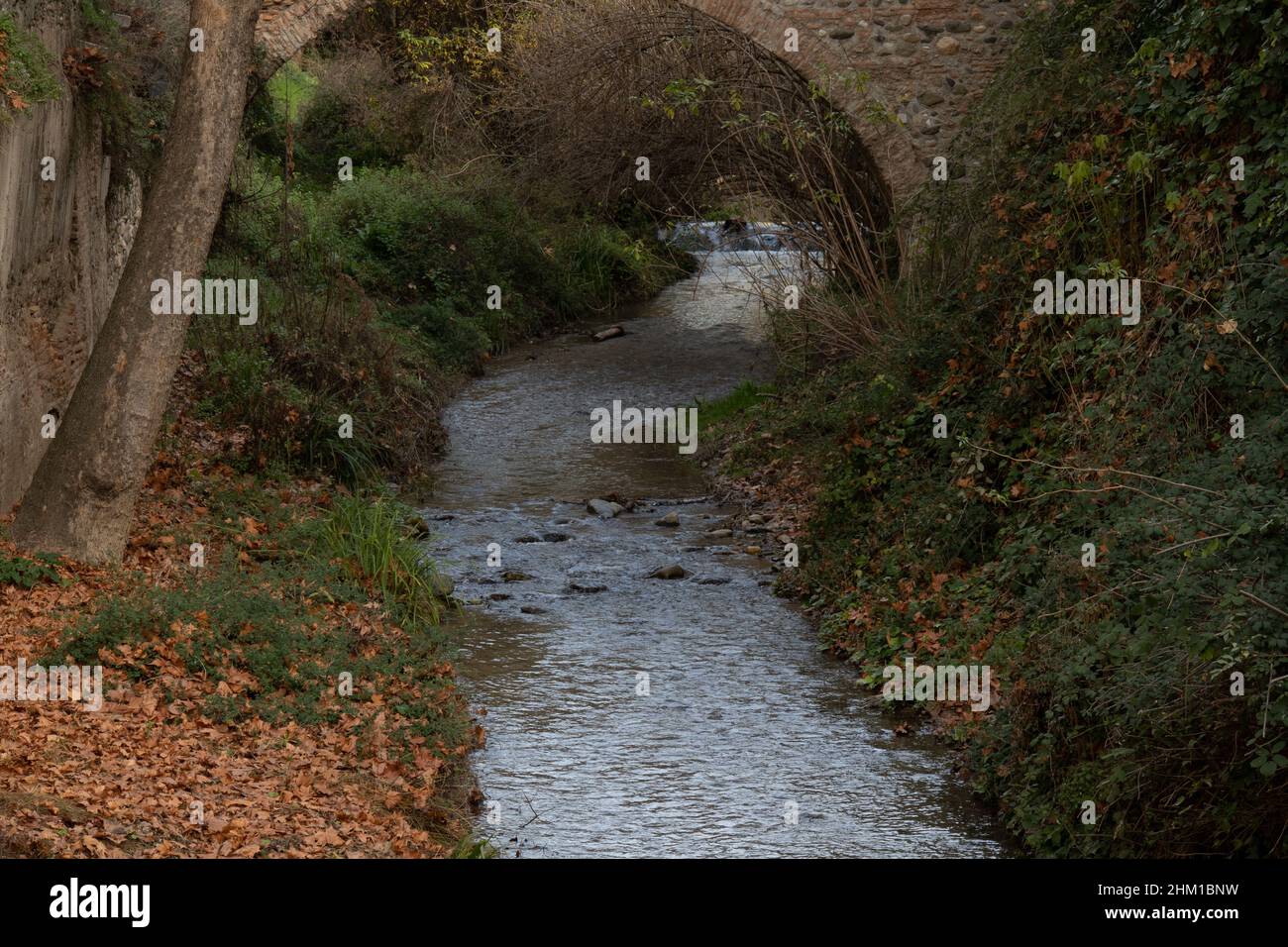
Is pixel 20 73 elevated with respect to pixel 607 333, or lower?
elevated

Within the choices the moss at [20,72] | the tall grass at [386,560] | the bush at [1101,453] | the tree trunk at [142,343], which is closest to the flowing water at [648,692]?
the tall grass at [386,560]

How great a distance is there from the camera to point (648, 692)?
849 cm

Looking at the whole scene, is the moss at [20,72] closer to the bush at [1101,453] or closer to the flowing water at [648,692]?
the flowing water at [648,692]

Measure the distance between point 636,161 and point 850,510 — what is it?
24.8ft

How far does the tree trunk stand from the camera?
8672mm

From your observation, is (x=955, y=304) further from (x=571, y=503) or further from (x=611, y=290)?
(x=611, y=290)

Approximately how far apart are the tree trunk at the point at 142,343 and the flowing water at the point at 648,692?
2.44m

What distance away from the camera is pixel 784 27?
13.3 m

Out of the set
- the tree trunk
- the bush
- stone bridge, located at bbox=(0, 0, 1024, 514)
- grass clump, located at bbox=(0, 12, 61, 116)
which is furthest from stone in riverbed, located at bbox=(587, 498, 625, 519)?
grass clump, located at bbox=(0, 12, 61, 116)

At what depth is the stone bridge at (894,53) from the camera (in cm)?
1327

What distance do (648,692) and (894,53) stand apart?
7.60 meters

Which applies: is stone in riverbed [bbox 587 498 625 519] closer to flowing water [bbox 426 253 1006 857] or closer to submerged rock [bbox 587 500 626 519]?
submerged rock [bbox 587 500 626 519]

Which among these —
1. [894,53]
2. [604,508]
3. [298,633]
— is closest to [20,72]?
[298,633]

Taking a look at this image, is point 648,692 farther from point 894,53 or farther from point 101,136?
point 894,53
